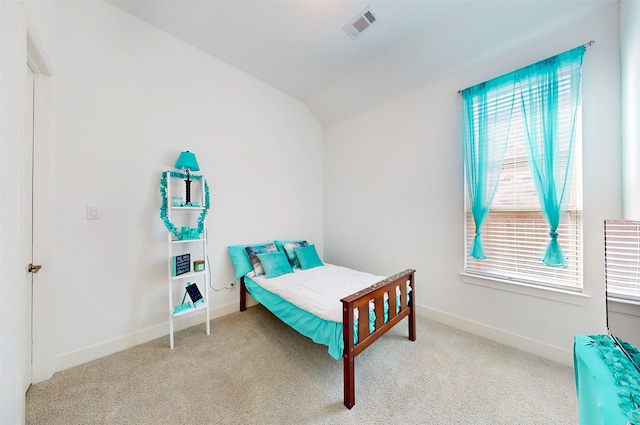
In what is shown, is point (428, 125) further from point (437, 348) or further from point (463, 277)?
point (437, 348)

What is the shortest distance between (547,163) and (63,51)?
416 cm

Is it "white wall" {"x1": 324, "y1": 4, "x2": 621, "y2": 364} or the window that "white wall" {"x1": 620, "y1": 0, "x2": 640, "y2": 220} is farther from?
the window

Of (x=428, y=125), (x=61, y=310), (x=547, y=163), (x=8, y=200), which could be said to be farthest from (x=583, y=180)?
(x=61, y=310)

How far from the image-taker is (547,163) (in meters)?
1.87

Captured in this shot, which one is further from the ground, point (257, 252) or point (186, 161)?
point (186, 161)

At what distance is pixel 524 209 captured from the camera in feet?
6.71

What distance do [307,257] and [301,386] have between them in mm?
1535

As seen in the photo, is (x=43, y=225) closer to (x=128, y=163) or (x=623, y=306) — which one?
(x=128, y=163)

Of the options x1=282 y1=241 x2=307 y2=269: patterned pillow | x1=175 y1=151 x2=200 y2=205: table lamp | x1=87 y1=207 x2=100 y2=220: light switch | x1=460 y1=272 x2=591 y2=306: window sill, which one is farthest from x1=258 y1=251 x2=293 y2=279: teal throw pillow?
x1=460 y1=272 x2=591 y2=306: window sill

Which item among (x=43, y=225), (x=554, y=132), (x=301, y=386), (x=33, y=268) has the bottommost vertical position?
(x=301, y=386)

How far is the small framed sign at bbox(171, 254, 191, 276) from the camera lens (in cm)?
218

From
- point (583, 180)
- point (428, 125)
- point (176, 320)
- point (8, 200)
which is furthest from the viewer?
point (428, 125)

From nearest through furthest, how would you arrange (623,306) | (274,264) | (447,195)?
(623,306) < (447,195) < (274,264)

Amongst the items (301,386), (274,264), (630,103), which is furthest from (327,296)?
(630,103)
